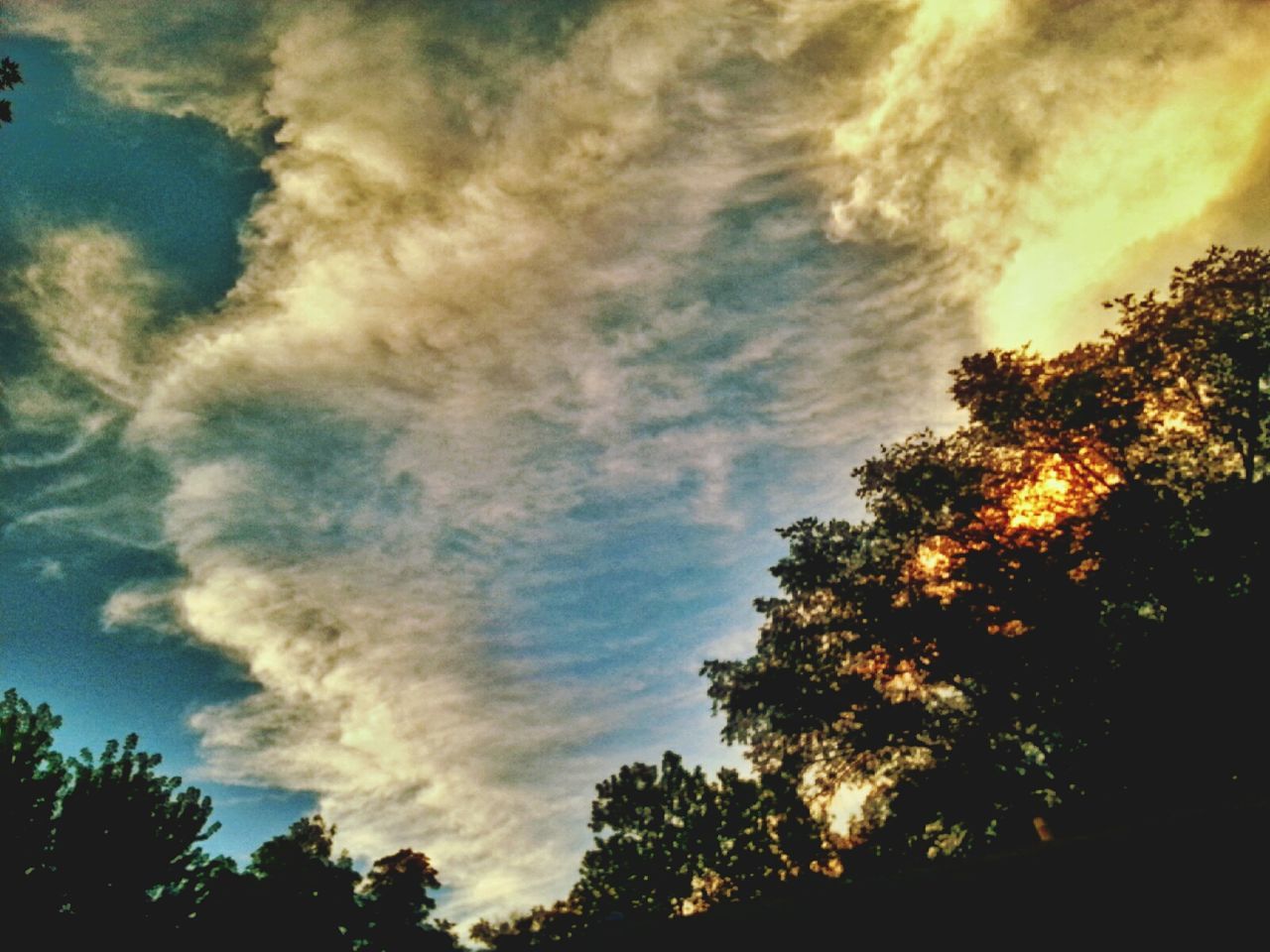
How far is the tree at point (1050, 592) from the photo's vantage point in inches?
719

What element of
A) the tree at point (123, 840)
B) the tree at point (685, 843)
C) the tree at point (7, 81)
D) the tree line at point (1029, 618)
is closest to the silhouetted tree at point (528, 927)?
the tree at point (685, 843)

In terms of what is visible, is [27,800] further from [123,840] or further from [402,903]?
[402,903]

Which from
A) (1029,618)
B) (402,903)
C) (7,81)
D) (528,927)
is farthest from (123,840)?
(528,927)

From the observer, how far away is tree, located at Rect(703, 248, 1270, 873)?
18.2m

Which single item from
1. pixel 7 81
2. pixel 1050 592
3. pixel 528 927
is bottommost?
pixel 528 927

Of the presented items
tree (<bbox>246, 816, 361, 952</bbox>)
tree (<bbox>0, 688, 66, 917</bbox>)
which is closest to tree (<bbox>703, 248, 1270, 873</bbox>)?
tree (<bbox>246, 816, 361, 952</bbox>)

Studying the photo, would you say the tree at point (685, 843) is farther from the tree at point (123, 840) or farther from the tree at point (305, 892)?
the tree at point (123, 840)

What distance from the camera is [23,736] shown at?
39.2ft

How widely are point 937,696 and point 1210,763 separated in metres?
8.12

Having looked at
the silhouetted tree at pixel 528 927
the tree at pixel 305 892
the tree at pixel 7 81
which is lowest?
the silhouetted tree at pixel 528 927

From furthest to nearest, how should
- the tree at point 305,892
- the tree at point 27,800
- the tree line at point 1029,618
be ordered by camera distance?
the tree line at point 1029,618
the tree at point 305,892
the tree at point 27,800

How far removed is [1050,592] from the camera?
1962cm

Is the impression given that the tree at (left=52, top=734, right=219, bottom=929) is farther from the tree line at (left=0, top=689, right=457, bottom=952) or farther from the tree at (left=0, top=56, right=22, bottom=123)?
the tree at (left=0, top=56, right=22, bottom=123)

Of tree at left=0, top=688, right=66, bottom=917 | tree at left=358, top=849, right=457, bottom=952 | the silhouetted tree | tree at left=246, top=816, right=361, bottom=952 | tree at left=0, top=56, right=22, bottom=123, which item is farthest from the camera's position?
the silhouetted tree
